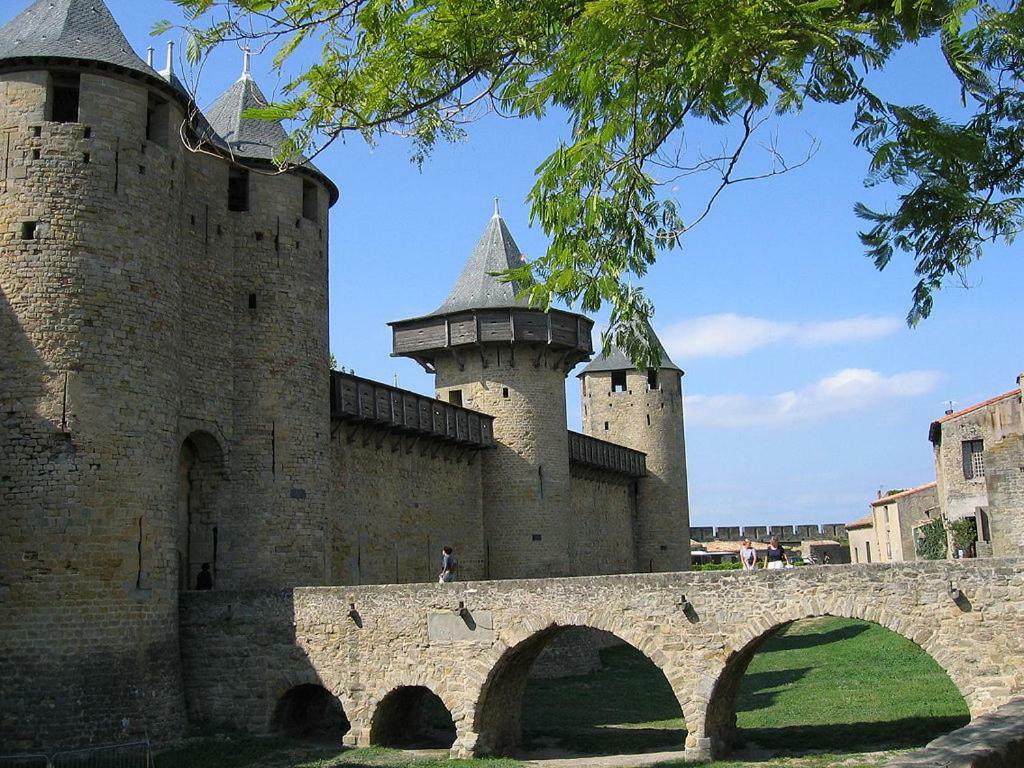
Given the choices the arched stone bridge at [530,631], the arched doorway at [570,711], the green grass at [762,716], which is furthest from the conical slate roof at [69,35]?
the arched doorway at [570,711]

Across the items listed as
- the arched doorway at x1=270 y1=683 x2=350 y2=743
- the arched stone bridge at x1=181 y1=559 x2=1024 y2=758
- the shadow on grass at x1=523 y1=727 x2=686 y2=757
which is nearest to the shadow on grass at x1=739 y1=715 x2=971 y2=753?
the arched stone bridge at x1=181 y1=559 x2=1024 y2=758

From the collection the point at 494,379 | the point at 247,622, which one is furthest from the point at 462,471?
the point at 247,622

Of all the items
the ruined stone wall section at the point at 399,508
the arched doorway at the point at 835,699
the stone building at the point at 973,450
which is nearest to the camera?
the arched doorway at the point at 835,699

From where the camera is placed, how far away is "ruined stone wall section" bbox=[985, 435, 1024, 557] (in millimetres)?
25812

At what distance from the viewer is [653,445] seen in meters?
36.8

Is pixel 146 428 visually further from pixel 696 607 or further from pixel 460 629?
pixel 696 607

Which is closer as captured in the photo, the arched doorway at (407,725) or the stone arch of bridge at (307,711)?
the arched doorway at (407,725)

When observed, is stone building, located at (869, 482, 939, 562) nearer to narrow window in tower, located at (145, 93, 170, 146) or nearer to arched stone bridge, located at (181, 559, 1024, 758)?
arched stone bridge, located at (181, 559, 1024, 758)

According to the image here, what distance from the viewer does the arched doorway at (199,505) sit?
18.5 meters

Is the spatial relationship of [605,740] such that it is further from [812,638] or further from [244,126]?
[812,638]

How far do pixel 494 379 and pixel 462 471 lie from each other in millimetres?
2594

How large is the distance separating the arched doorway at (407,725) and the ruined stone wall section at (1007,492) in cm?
1476

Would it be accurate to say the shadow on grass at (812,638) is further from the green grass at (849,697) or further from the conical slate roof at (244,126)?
the conical slate roof at (244,126)

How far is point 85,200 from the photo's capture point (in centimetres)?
1619
